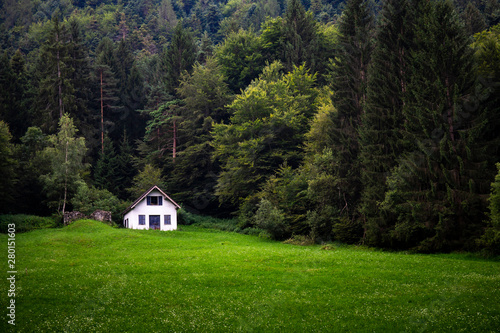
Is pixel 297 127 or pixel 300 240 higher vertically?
pixel 297 127

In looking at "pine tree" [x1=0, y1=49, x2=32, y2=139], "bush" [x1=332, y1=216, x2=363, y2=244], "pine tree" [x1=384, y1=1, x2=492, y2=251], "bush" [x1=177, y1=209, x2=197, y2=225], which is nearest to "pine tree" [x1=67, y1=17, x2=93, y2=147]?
"pine tree" [x1=0, y1=49, x2=32, y2=139]

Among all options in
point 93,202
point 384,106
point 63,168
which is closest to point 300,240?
point 384,106

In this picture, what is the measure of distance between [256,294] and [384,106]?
30.1 metres

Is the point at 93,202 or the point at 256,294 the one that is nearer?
the point at 256,294

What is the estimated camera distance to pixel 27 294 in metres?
20.4

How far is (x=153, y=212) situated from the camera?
6044 cm

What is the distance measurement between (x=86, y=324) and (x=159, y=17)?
157 metres

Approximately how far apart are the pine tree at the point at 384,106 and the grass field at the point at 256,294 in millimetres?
12138

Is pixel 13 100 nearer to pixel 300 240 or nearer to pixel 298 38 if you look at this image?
pixel 298 38

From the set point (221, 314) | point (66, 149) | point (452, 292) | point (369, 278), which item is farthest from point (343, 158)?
point (66, 149)

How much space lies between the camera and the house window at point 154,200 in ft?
198

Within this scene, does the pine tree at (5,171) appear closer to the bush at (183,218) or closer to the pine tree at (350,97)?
the bush at (183,218)

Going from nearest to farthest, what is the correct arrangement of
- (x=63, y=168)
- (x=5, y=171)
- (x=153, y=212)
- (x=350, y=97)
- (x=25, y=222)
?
(x=350, y=97)
(x=25, y=222)
(x=5, y=171)
(x=153, y=212)
(x=63, y=168)

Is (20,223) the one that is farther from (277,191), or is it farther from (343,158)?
(343,158)
